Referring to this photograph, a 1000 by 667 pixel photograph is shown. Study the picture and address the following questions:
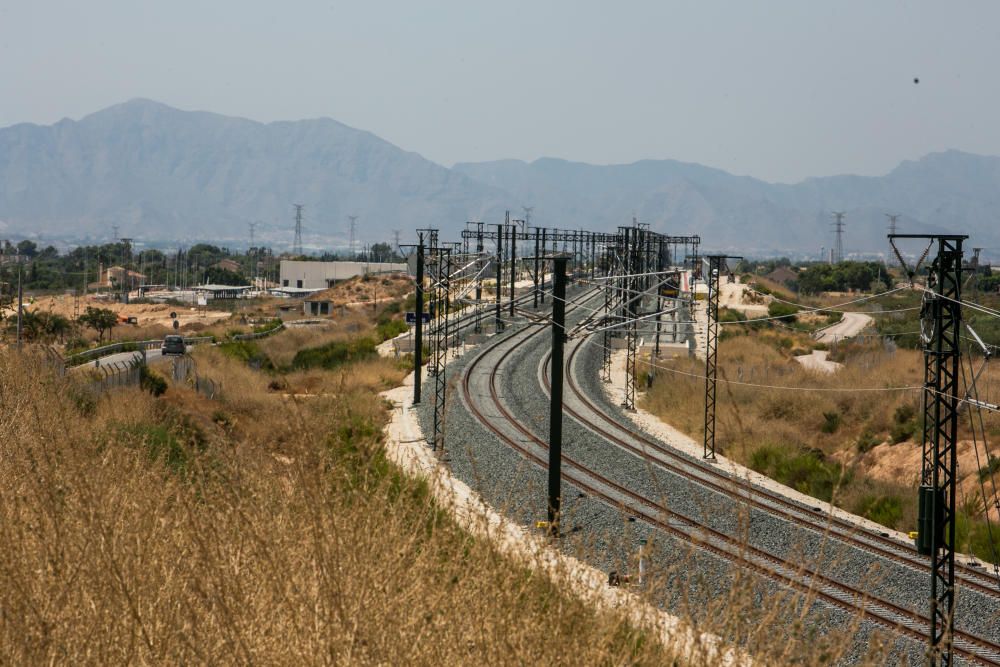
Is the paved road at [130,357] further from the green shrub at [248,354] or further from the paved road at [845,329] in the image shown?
the paved road at [845,329]

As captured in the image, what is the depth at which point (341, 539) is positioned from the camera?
6.21m

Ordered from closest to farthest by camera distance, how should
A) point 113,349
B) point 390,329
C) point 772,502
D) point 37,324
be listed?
point 772,502 < point 37,324 < point 113,349 < point 390,329

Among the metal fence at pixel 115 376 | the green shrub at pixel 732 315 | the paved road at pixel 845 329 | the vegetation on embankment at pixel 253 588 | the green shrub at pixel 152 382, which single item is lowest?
the paved road at pixel 845 329

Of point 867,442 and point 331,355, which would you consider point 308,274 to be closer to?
point 331,355

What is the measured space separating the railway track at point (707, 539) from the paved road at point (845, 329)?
86.4 feet

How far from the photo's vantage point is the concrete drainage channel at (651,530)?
8914mm

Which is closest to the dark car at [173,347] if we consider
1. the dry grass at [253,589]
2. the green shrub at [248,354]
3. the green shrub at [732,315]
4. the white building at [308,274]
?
the green shrub at [248,354]

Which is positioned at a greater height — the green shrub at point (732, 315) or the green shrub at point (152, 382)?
the green shrub at point (152, 382)

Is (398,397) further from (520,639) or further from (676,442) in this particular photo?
(520,639)

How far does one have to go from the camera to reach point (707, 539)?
19.4 ft

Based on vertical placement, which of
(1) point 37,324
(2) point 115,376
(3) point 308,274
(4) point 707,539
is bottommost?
(2) point 115,376

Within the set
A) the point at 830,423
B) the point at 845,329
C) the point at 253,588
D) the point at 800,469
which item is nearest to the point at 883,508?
the point at 800,469

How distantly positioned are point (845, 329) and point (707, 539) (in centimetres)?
5954

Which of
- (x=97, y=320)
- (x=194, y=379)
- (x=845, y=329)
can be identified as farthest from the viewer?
(x=845, y=329)
